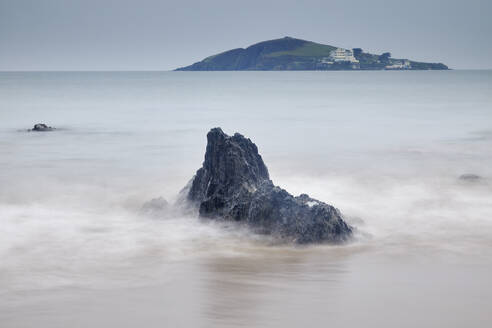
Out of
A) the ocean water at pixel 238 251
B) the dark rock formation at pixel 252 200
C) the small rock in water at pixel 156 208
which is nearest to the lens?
the ocean water at pixel 238 251

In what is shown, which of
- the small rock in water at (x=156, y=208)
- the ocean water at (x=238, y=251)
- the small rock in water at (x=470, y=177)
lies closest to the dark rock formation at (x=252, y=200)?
the ocean water at (x=238, y=251)

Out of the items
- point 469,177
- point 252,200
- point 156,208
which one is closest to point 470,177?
point 469,177

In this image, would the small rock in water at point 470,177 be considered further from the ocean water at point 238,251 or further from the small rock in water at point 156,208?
the small rock in water at point 156,208

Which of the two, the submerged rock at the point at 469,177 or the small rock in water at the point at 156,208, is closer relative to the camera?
the small rock in water at the point at 156,208

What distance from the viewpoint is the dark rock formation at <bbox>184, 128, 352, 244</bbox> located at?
26.1 feet

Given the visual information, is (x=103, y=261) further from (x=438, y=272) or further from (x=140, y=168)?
(x=140, y=168)

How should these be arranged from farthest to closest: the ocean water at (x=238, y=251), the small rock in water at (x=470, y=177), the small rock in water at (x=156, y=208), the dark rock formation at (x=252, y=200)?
the small rock in water at (x=470, y=177)
the small rock in water at (x=156, y=208)
the dark rock formation at (x=252, y=200)
the ocean water at (x=238, y=251)

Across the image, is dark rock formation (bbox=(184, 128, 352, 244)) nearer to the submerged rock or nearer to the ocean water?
the ocean water

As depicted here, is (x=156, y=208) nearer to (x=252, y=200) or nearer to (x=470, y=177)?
(x=252, y=200)

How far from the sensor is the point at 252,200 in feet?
27.7

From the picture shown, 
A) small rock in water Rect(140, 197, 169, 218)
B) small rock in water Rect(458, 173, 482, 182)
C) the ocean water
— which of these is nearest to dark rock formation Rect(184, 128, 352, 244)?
the ocean water

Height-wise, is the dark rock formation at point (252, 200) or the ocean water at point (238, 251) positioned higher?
the dark rock formation at point (252, 200)

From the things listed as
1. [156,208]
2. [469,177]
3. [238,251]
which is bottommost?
[238,251]

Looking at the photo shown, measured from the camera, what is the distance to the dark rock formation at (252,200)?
26.1 ft
